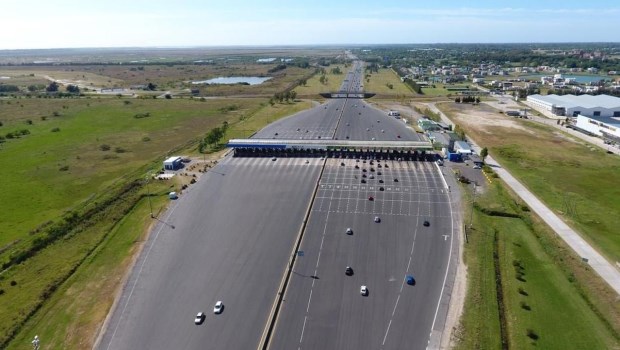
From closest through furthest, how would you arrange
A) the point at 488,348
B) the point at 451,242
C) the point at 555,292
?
the point at 488,348 < the point at 555,292 < the point at 451,242

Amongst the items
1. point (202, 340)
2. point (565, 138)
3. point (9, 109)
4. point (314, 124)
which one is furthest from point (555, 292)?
point (9, 109)

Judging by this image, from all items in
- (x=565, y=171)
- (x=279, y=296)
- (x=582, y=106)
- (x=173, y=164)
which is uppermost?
(x=582, y=106)

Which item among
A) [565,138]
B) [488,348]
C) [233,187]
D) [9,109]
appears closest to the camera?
[488,348]

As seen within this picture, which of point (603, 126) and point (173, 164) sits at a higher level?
point (603, 126)

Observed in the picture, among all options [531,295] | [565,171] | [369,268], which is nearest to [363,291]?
[369,268]

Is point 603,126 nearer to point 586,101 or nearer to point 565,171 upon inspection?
point 586,101

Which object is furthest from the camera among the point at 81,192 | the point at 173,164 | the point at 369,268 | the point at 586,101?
the point at 586,101

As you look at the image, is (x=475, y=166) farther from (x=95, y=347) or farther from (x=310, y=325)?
(x=95, y=347)
